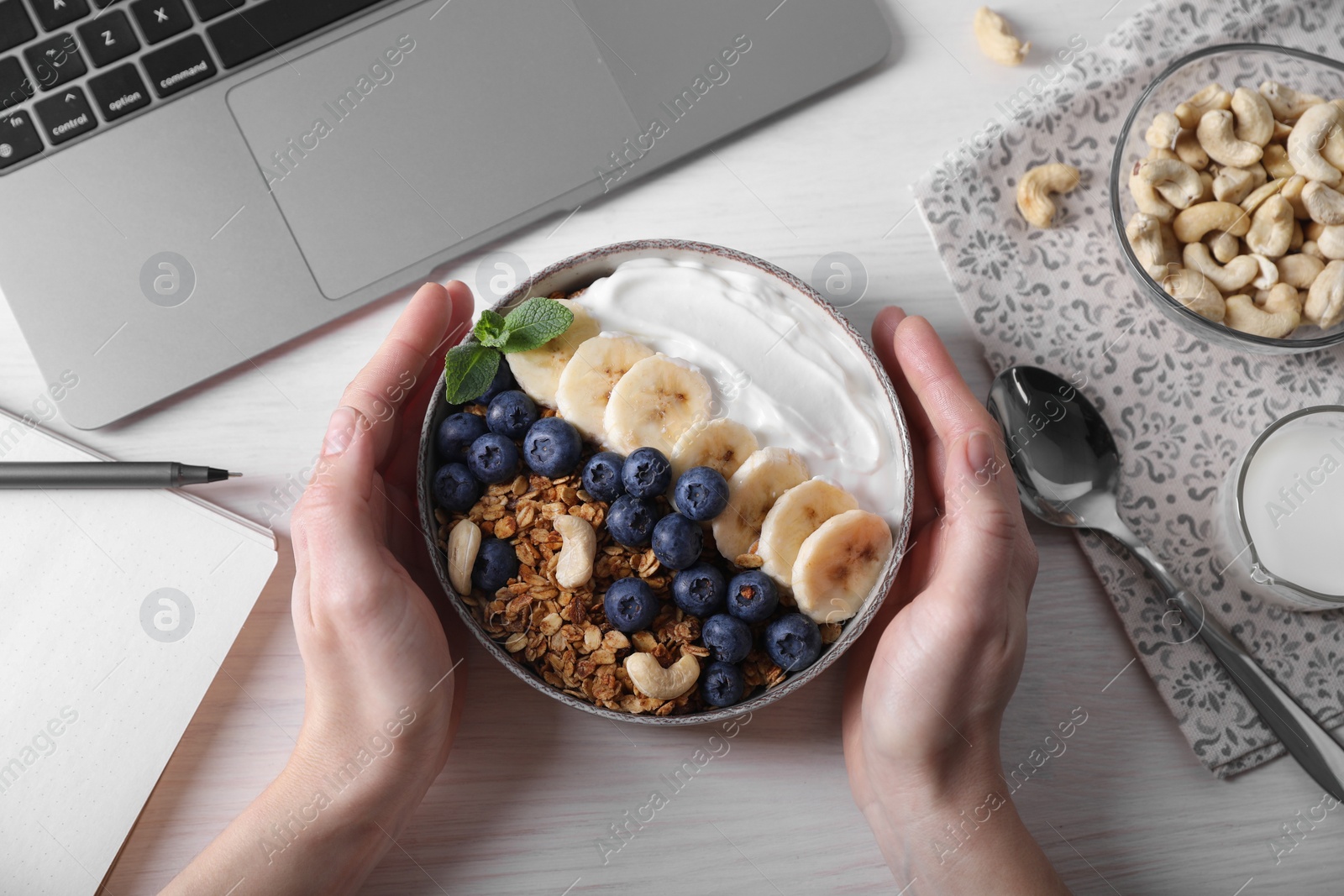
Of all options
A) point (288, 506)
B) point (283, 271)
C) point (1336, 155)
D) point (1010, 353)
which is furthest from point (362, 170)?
point (1336, 155)

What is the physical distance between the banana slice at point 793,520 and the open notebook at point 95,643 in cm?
53

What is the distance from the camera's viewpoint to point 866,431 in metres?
0.79

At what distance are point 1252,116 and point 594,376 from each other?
2.61 ft

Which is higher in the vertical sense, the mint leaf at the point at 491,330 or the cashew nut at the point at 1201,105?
the mint leaf at the point at 491,330

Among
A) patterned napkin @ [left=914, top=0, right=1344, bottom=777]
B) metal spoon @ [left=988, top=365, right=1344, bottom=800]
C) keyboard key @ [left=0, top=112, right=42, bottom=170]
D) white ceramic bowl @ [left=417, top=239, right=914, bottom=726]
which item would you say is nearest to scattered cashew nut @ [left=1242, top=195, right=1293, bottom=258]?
patterned napkin @ [left=914, top=0, right=1344, bottom=777]

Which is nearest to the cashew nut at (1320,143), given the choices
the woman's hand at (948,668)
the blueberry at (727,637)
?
the woman's hand at (948,668)

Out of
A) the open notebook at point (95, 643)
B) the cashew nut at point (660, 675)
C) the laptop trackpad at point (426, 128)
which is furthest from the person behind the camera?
the laptop trackpad at point (426, 128)

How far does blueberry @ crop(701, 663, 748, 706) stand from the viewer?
2.46 feet

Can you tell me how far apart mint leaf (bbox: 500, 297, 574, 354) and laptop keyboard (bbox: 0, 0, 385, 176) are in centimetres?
47

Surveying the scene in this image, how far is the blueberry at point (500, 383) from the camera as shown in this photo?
813mm

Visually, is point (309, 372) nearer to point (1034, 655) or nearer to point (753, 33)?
point (753, 33)

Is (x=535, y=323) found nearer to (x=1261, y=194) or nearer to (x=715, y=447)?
(x=715, y=447)

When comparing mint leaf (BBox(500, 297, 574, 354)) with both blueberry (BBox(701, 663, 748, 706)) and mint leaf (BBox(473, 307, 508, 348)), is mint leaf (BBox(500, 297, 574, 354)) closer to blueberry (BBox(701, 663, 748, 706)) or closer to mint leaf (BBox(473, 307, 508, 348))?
mint leaf (BBox(473, 307, 508, 348))

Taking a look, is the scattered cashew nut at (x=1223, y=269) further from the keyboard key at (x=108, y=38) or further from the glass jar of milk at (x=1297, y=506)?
the keyboard key at (x=108, y=38)
